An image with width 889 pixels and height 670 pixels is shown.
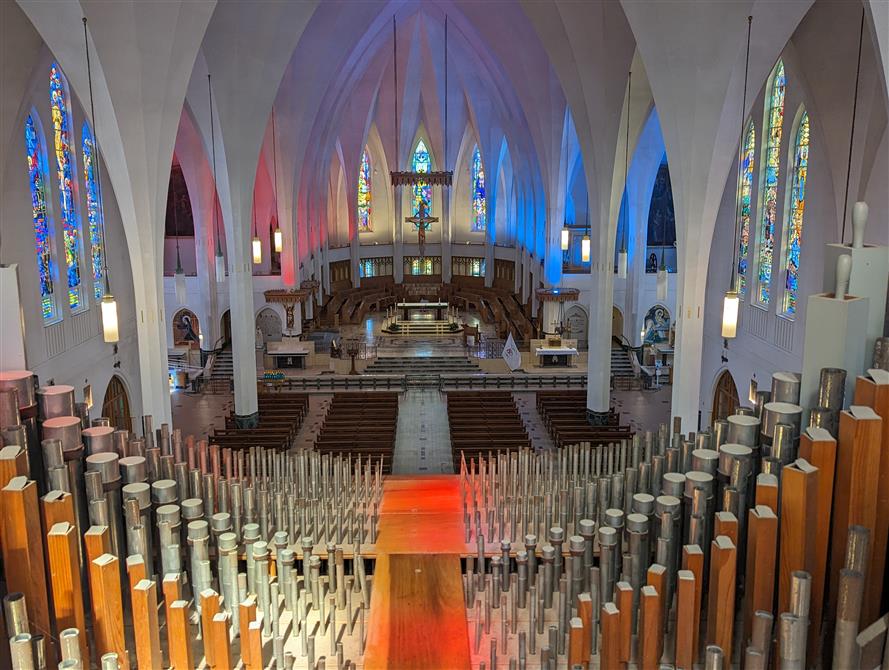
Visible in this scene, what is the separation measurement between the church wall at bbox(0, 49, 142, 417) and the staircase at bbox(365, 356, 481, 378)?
8.65 m

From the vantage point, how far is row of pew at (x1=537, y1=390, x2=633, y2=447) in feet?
55.2

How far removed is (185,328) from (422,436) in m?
15.5

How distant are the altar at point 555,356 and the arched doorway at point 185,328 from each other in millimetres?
13452

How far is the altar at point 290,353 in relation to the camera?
1012 inches

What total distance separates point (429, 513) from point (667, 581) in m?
3.39

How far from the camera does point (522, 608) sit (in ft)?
23.2

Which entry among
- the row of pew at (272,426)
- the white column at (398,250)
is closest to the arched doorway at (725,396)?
the row of pew at (272,426)

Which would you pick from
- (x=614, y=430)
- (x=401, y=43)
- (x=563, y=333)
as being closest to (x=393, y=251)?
(x=401, y=43)

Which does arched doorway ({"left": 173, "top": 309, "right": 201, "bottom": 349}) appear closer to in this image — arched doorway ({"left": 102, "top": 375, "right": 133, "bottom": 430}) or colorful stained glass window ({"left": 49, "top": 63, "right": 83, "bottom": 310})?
arched doorway ({"left": 102, "top": 375, "right": 133, "bottom": 430})

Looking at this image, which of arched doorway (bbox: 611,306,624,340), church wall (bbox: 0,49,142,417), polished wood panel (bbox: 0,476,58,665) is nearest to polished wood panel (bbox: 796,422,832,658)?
polished wood panel (bbox: 0,476,58,665)

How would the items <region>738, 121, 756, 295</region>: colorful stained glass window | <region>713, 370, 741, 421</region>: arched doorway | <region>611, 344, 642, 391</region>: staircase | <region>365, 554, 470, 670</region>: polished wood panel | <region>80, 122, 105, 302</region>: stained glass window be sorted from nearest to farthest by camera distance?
<region>365, 554, 470, 670</region>: polished wood panel → <region>80, 122, 105, 302</region>: stained glass window → <region>738, 121, 756, 295</region>: colorful stained glass window → <region>713, 370, 741, 421</region>: arched doorway → <region>611, 344, 642, 391</region>: staircase

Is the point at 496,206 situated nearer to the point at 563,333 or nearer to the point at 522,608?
the point at 563,333

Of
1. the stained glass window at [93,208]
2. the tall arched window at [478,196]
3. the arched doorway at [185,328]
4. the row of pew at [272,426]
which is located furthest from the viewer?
the tall arched window at [478,196]

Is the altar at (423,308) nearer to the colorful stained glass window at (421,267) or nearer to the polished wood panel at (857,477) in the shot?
the colorful stained glass window at (421,267)
